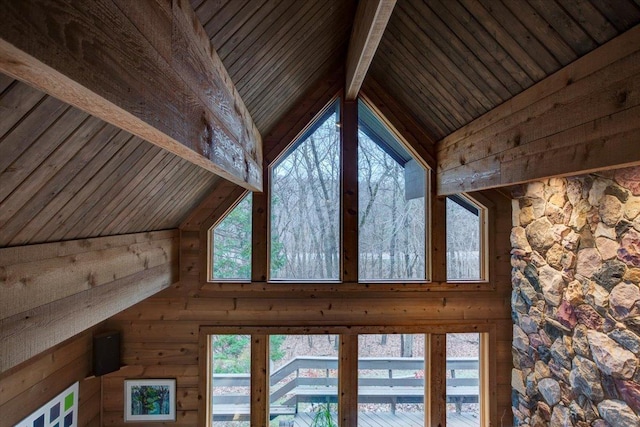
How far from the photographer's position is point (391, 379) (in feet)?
14.4

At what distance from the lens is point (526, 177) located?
239cm

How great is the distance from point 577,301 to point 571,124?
1.88 m

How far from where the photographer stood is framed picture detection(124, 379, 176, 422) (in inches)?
163

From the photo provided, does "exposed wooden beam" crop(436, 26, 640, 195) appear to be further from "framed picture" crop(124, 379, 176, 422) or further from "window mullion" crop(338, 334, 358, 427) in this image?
"framed picture" crop(124, 379, 176, 422)

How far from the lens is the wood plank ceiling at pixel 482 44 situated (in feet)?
6.03

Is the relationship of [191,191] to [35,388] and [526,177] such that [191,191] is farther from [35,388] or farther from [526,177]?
[526,177]

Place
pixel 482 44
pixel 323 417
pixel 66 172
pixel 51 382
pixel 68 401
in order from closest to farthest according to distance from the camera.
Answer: pixel 66 172, pixel 482 44, pixel 51 382, pixel 68 401, pixel 323 417

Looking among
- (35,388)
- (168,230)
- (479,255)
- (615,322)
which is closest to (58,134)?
(168,230)

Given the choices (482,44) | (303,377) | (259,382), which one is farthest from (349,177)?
(259,382)

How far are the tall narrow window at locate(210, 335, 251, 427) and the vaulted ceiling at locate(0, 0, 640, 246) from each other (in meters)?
1.70

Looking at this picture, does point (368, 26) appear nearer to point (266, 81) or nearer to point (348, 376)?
point (266, 81)

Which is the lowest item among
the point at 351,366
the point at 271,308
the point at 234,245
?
the point at 351,366

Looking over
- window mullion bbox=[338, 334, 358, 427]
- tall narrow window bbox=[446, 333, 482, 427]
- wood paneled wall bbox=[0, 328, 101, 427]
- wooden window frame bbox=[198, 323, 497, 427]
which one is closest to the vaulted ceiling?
wood paneled wall bbox=[0, 328, 101, 427]

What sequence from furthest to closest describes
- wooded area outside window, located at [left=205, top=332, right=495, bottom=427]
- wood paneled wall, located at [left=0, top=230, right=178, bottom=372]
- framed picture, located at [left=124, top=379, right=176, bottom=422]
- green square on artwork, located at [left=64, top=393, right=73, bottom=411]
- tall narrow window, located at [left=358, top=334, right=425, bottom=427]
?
tall narrow window, located at [left=358, top=334, right=425, bottom=427]
wooded area outside window, located at [left=205, top=332, right=495, bottom=427]
framed picture, located at [left=124, top=379, right=176, bottom=422]
green square on artwork, located at [left=64, top=393, right=73, bottom=411]
wood paneled wall, located at [left=0, top=230, right=178, bottom=372]
